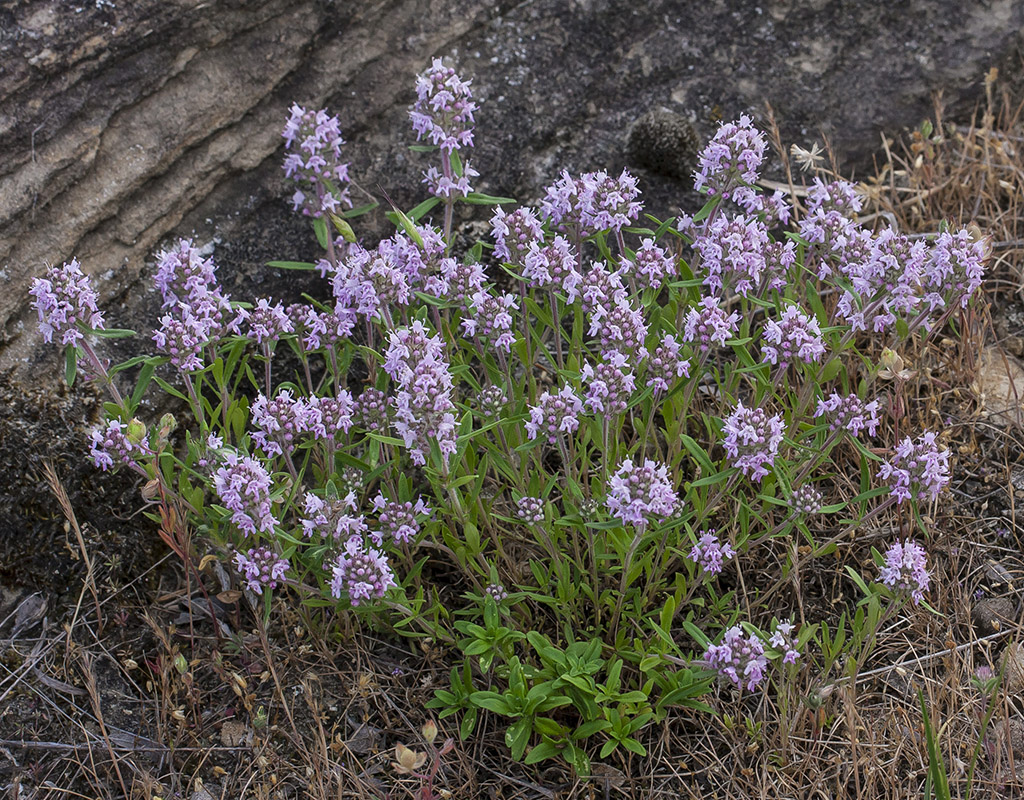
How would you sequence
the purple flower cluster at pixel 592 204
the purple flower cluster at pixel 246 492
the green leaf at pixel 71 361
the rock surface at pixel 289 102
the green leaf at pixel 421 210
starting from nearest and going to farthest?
the purple flower cluster at pixel 246 492, the green leaf at pixel 71 361, the purple flower cluster at pixel 592 204, the green leaf at pixel 421 210, the rock surface at pixel 289 102

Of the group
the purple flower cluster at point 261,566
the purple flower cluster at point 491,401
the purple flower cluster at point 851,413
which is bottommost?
the purple flower cluster at point 851,413

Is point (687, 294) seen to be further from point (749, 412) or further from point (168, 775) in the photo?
point (168, 775)

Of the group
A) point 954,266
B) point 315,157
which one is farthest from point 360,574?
point 954,266

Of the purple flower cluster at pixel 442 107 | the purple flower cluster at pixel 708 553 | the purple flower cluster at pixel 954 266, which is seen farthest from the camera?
the purple flower cluster at pixel 442 107

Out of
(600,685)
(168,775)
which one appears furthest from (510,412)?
(168,775)

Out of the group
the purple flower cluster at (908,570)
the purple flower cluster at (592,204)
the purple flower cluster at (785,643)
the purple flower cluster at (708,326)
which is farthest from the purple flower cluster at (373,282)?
the purple flower cluster at (908,570)

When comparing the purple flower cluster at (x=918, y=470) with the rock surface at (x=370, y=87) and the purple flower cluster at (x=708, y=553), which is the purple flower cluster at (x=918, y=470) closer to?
the purple flower cluster at (x=708, y=553)
